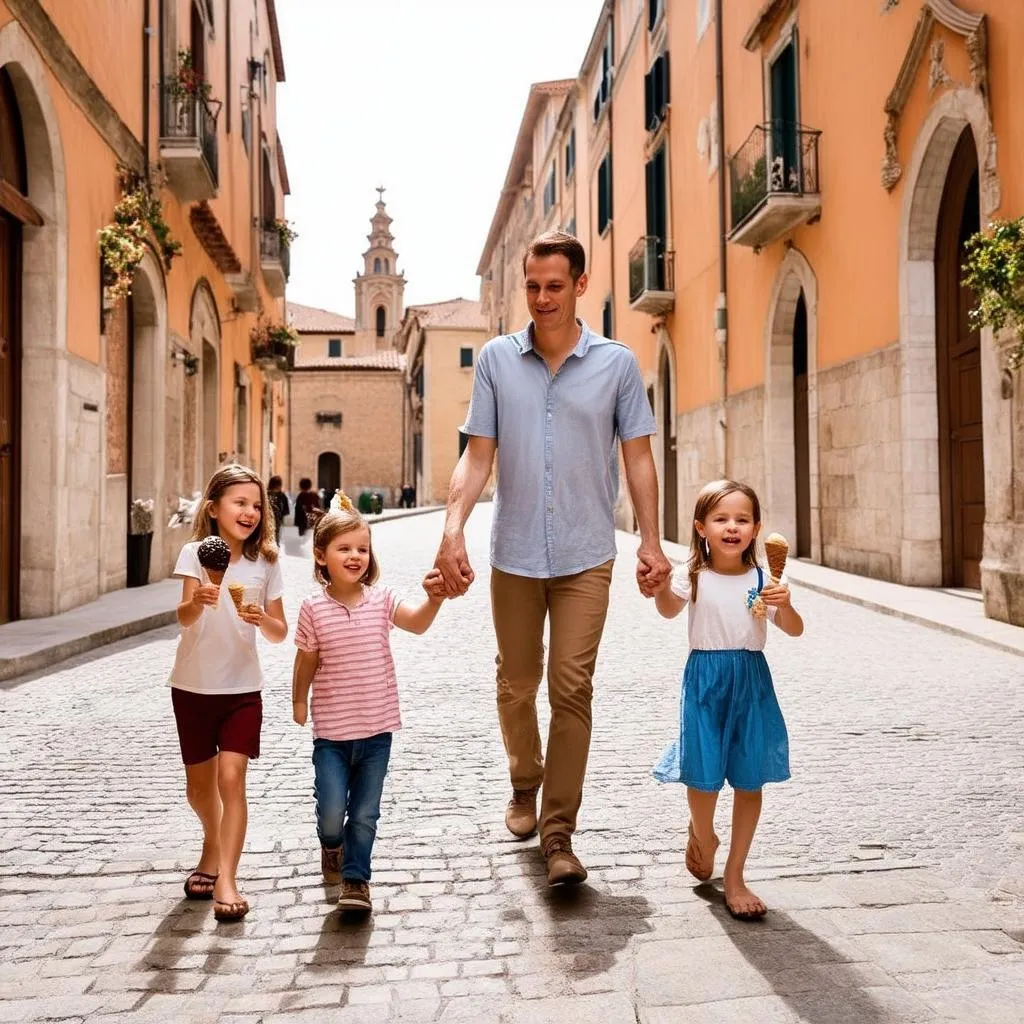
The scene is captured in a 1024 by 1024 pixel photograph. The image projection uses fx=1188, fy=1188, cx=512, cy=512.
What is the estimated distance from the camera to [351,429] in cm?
7125

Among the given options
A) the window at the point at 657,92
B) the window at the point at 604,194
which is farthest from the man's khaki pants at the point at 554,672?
the window at the point at 604,194

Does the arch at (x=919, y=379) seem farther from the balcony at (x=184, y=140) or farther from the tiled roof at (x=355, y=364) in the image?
the tiled roof at (x=355, y=364)

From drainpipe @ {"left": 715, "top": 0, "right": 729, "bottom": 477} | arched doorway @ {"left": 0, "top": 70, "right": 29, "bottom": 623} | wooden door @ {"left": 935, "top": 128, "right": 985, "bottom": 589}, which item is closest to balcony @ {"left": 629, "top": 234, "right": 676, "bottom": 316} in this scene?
drainpipe @ {"left": 715, "top": 0, "right": 729, "bottom": 477}

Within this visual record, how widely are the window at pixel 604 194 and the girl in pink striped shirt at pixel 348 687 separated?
90.0 feet

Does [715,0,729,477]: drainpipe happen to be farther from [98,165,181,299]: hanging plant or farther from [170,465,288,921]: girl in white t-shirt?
[170,465,288,921]: girl in white t-shirt

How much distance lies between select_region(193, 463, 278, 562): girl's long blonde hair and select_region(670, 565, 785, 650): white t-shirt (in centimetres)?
122

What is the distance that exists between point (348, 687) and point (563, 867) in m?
0.80

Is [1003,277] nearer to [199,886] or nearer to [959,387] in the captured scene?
[959,387]

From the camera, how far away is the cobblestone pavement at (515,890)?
271 centimetres

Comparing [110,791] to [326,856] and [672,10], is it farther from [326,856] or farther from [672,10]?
[672,10]

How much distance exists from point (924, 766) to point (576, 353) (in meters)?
2.49

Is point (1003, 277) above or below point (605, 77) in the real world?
below

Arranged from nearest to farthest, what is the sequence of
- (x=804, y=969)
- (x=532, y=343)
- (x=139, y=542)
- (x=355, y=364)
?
(x=804, y=969) → (x=532, y=343) → (x=139, y=542) → (x=355, y=364)

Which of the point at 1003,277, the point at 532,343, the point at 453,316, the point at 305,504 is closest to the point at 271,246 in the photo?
the point at 305,504
